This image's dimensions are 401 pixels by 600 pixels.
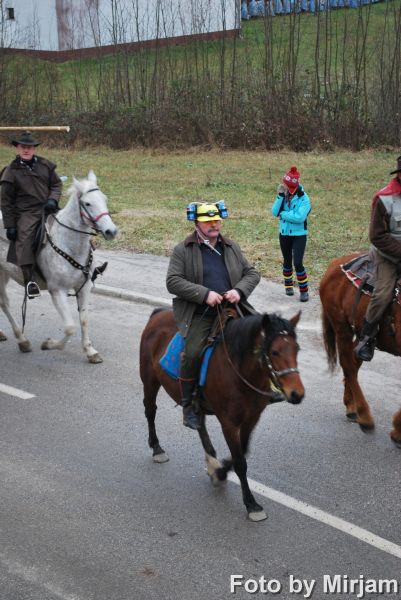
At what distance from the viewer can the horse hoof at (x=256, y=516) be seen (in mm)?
5953

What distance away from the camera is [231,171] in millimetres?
25156

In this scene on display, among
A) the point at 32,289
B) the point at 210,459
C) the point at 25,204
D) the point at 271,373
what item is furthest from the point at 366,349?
the point at 25,204

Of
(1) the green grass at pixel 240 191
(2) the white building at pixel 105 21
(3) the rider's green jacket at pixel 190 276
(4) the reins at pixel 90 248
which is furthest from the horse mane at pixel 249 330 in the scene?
(2) the white building at pixel 105 21

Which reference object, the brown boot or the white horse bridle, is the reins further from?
the brown boot

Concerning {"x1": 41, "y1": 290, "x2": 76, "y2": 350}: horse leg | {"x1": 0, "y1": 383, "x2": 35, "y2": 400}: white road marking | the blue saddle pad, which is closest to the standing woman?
{"x1": 41, "y1": 290, "x2": 76, "y2": 350}: horse leg

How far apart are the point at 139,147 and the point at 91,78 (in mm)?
5740

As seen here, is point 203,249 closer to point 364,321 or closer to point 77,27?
point 364,321

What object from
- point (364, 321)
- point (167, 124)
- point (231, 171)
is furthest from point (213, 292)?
point (167, 124)

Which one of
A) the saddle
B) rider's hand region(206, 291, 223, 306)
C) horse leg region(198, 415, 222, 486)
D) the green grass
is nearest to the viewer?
rider's hand region(206, 291, 223, 306)

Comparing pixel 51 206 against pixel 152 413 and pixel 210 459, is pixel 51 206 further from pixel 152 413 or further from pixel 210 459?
pixel 210 459

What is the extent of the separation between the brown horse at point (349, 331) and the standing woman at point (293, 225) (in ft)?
12.0

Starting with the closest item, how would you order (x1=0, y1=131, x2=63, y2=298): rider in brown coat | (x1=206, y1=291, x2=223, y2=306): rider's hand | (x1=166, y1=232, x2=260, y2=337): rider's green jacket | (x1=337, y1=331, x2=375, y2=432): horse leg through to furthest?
(x1=206, y1=291, x2=223, y2=306): rider's hand < (x1=166, y1=232, x2=260, y2=337): rider's green jacket < (x1=337, y1=331, x2=375, y2=432): horse leg < (x1=0, y1=131, x2=63, y2=298): rider in brown coat

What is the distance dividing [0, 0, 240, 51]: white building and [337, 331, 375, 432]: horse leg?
25.7 metres

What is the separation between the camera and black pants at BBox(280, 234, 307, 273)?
12.1 meters
